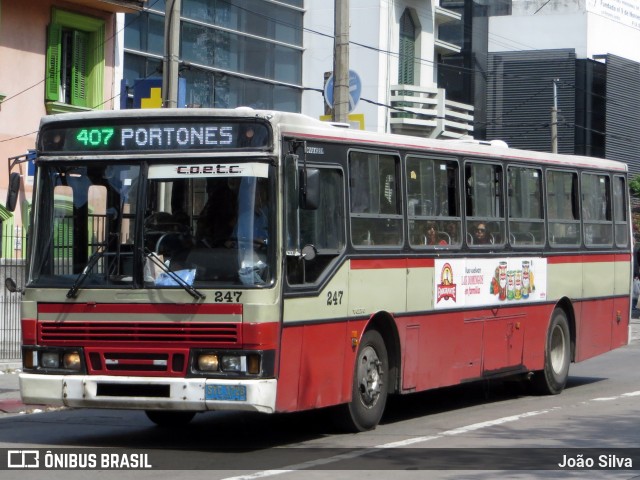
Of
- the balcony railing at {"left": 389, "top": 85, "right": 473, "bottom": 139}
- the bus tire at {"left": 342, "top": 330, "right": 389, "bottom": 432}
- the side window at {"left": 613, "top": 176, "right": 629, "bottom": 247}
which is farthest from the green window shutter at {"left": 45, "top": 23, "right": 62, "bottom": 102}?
the balcony railing at {"left": 389, "top": 85, "right": 473, "bottom": 139}

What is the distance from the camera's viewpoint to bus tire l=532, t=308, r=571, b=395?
52.9 feet

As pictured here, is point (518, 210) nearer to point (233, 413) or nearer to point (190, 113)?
point (233, 413)

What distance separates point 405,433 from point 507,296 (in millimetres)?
3340

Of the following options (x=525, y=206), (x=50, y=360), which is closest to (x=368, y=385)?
(x=50, y=360)

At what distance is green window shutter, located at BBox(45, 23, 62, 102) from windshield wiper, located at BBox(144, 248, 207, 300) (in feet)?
45.5

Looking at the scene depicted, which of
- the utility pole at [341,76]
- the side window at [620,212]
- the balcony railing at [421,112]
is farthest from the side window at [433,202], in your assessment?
the balcony railing at [421,112]

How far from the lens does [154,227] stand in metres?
11.0

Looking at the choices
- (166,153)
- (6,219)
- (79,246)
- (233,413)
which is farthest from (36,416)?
(6,219)

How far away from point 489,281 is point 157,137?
5.00 metres

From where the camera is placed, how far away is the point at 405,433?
12.3 meters

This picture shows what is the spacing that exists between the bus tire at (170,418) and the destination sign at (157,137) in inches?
120

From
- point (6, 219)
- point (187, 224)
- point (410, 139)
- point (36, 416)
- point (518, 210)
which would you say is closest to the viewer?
point (187, 224)

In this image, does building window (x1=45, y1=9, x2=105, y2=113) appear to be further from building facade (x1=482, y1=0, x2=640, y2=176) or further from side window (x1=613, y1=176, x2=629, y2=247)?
building facade (x1=482, y1=0, x2=640, y2=176)

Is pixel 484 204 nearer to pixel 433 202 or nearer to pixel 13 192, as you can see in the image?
pixel 433 202
